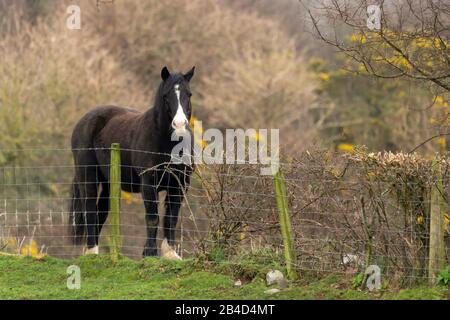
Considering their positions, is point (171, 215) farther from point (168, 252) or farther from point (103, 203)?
point (103, 203)

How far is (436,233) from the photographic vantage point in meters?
8.38

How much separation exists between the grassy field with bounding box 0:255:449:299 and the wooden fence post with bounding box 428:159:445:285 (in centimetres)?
21

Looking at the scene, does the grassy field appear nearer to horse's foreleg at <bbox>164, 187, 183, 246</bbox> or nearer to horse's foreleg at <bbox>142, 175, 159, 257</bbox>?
horse's foreleg at <bbox>142, 175, 159, 257</bbox>

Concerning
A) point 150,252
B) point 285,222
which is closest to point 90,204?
point 150,252

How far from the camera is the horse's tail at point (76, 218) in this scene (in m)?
12.5

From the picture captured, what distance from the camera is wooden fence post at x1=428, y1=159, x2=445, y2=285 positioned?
8.35 meters

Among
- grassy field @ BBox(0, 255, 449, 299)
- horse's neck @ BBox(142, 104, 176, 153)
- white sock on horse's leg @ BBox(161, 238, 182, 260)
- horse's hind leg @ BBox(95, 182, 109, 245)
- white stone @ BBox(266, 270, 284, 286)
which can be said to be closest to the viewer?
grassy field @ BBox(0, 255, 449, 299)

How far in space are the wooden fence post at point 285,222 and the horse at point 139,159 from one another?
4.44 feet

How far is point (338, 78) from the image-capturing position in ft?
122

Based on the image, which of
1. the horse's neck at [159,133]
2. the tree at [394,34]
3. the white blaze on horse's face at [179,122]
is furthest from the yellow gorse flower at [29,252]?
the tree at [394,34]

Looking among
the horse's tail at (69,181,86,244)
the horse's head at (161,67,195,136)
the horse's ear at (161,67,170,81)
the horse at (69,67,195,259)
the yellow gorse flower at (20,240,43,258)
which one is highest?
the horse's ear at (161,67,170,81)

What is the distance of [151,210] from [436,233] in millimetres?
4228

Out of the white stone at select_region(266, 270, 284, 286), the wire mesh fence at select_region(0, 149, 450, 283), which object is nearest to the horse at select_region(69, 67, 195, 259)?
the wire mesh fence at select_region(0, 149, 450, 283)

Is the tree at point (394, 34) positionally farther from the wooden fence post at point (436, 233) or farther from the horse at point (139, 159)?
the horse at point (139, 159)
